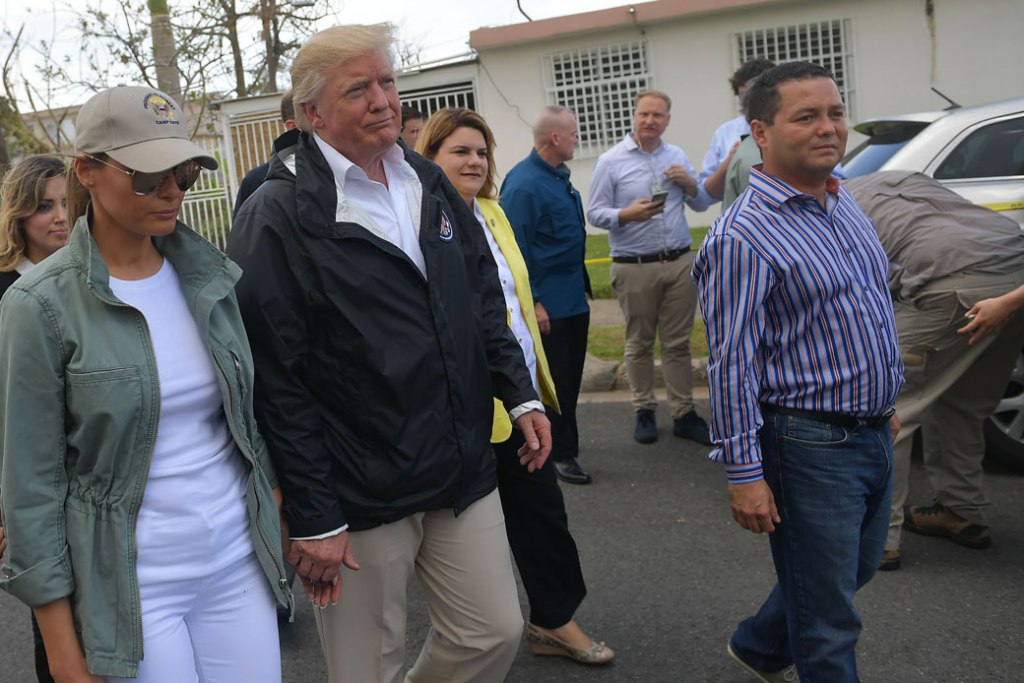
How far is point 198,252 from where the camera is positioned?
7.77 feet

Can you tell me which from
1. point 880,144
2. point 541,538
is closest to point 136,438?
point 541,538

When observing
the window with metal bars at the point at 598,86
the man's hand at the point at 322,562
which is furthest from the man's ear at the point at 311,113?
the window with metal bars at the point at 598,86

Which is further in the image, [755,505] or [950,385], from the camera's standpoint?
[950,385]

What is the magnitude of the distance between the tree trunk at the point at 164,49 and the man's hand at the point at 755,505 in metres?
15.6

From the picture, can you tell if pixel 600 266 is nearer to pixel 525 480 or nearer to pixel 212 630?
pixel 525 480

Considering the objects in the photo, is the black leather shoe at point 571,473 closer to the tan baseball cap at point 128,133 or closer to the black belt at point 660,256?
the black belt at point 660,256

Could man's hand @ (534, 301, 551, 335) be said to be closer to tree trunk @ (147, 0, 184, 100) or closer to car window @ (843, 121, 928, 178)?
car window @ (843, 121, 928, 178)

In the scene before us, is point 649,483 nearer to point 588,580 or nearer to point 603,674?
point 588,580

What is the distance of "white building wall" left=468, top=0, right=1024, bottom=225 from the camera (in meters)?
14.8

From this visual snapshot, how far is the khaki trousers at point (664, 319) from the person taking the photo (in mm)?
6449

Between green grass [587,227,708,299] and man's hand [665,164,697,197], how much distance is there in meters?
1.14

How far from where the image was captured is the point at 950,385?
441 cm

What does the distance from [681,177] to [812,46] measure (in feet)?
33.1

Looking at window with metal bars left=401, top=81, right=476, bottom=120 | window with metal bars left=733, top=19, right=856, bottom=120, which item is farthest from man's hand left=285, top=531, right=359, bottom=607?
window with metal bars left=401, top=81, right=476, bottom=120
